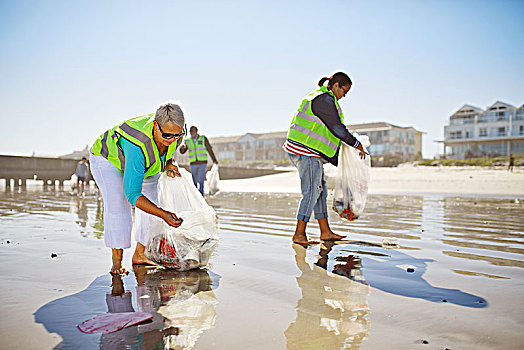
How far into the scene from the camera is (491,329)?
2154 millimetres

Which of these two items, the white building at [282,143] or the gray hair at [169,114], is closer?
the gray hair at [169,114]

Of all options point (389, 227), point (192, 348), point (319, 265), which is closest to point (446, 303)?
point (319, 265)

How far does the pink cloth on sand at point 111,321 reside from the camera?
84.7 inches

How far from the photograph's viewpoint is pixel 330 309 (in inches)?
98.3

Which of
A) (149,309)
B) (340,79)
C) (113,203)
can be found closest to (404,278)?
(149,309)

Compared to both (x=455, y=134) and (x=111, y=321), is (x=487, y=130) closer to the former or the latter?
(x=455, y=134)

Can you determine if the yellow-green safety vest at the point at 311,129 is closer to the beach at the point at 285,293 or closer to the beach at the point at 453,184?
the beach at the point at 285,293

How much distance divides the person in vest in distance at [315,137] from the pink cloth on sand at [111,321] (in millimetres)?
2639

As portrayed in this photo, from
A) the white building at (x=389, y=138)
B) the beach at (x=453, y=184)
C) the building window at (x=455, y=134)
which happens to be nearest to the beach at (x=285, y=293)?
the beach at (x=453, y=184)

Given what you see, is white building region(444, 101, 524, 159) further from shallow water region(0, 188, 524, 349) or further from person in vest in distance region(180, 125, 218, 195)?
shallow water region(0, 188, 524, 349)

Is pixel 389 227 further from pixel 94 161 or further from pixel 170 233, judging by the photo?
pixel 94 161

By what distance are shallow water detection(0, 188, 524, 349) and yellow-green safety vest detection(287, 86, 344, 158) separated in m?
1.12

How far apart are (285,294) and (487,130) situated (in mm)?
61017

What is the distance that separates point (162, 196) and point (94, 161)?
0.64m
